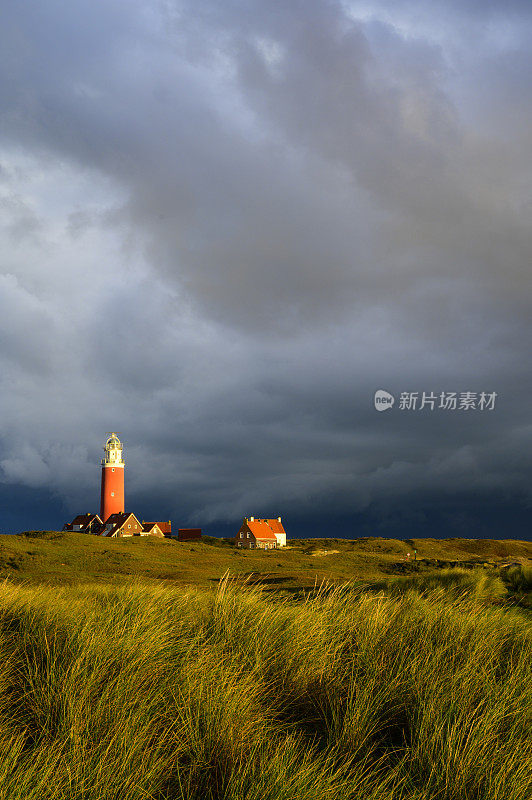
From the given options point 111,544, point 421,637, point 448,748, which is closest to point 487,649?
point 421,637

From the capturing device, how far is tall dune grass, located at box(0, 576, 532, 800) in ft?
11.9

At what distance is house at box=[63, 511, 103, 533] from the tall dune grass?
254 ft

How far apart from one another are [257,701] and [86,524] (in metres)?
85.8

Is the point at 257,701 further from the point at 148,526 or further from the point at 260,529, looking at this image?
the point at 148,526

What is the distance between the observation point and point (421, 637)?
6320mm

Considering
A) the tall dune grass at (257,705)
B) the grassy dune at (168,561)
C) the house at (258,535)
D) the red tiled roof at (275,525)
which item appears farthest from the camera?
the red tiled roof at (275,525)

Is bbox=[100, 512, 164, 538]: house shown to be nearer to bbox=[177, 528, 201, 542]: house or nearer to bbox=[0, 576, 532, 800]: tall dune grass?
bbox=[177, 528, 201, 542]: house

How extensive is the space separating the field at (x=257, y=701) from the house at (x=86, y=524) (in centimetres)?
7703

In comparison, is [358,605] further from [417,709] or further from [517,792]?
[517,792]

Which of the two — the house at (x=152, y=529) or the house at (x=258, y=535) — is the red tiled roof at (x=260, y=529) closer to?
the house at (x=258, y=535)

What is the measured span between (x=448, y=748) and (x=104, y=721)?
2312 millimetres

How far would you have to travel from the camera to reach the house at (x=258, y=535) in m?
73.1

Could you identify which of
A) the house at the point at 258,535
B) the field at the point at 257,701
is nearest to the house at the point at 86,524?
the house at the point at 258,535

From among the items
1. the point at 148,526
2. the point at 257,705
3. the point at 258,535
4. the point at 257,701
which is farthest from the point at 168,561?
the point at 257,705
